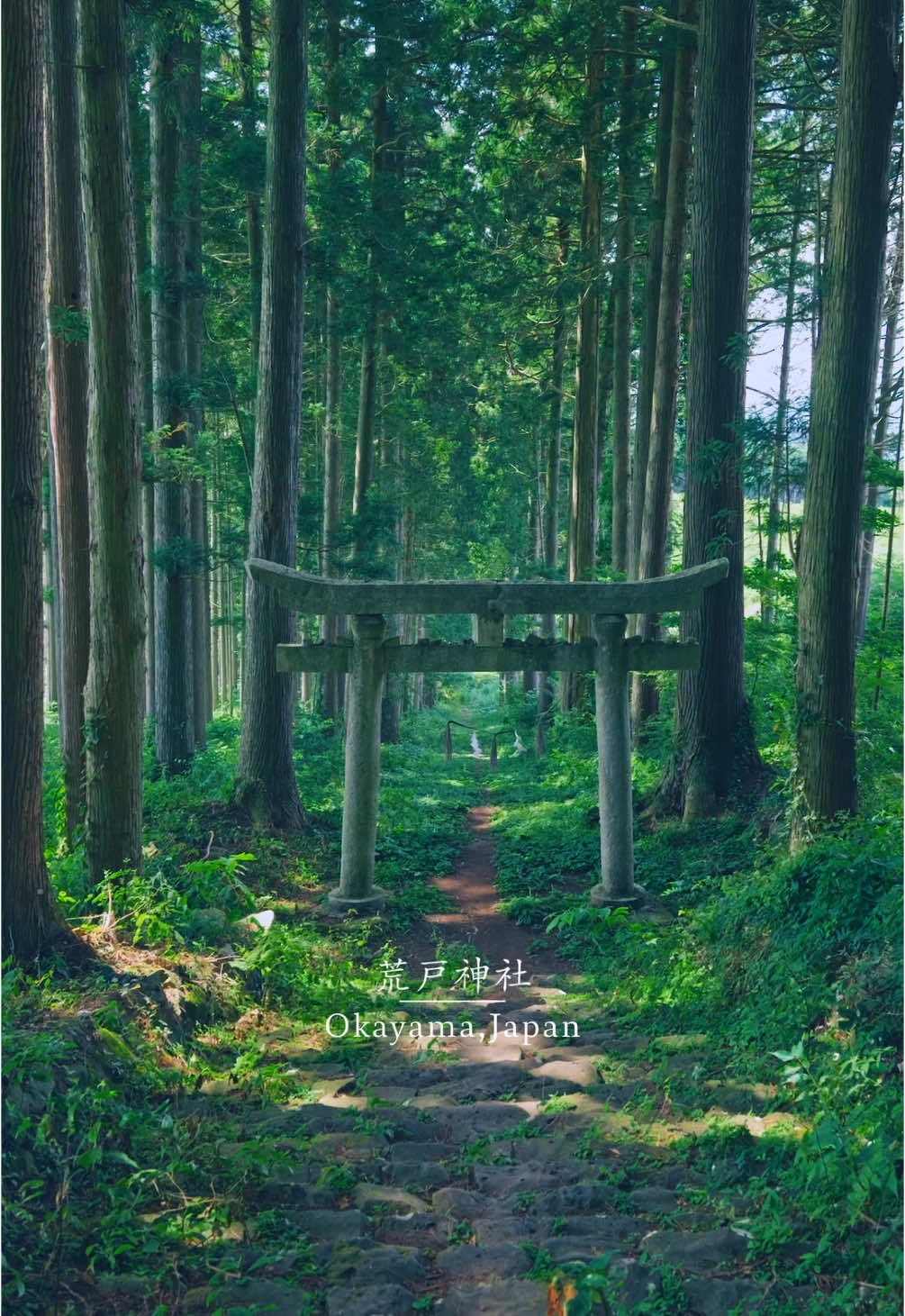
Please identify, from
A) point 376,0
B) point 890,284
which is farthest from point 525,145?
point 890,284

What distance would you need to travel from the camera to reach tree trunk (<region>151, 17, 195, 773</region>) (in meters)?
14.4

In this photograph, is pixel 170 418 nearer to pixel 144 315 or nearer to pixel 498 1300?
pixel 144 315

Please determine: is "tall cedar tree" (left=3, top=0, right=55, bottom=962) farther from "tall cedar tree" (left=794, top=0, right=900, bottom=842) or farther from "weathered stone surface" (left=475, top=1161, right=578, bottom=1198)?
"tall cedar tree" (left=794, top=0, right=900, bottom=842)

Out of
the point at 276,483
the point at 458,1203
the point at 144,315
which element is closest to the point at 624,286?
the point at 144,315

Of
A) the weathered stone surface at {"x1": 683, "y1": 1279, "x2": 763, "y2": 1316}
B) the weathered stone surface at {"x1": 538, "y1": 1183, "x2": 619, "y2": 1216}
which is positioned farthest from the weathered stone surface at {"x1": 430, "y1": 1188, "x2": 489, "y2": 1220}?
the weathered stone surface at {"x1": 683, "y1": 1279, "x2": 763, "y2": 1316}

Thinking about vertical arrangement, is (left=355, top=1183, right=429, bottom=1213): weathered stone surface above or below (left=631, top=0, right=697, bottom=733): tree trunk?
below

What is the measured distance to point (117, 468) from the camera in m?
7.70

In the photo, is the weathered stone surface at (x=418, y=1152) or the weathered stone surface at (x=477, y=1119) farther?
the weathered stone surface at (x=477, y=1119)

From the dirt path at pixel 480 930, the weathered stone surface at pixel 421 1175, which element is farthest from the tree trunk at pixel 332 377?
the weathered stone surface at pixel 421 1175

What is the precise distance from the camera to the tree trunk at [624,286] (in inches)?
640

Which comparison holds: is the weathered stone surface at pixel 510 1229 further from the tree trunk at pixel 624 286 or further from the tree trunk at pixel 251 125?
the tree trunk at pixel 624 286

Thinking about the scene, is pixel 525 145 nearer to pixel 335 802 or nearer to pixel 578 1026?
pixel 335 802

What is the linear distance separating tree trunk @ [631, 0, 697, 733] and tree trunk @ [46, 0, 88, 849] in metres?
7.43

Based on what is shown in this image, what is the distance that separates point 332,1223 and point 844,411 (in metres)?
6.40
